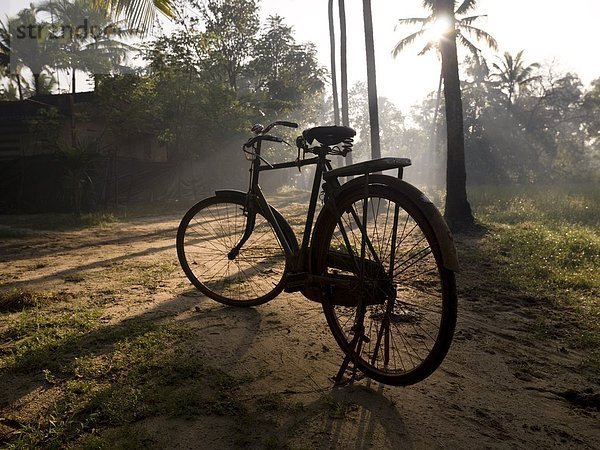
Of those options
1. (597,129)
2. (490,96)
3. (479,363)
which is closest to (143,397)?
(479,363)

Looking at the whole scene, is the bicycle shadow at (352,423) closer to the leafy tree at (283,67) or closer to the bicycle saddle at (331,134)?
the bicycle saddle at (331,134)

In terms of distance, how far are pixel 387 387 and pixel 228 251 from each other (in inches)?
81.9

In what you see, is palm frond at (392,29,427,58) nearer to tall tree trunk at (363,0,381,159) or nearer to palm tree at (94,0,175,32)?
tall tree trunk at (363,0,381,159)

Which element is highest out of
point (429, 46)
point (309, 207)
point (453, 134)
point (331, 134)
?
point (429, 46)

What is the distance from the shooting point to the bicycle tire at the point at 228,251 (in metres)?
3.44

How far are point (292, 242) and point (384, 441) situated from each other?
1519 mm

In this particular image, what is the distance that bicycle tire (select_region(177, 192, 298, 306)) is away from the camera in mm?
3443

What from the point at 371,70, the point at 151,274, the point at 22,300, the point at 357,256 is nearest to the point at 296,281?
the point at 357,256

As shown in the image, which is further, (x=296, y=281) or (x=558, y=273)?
(x=558, y=273)

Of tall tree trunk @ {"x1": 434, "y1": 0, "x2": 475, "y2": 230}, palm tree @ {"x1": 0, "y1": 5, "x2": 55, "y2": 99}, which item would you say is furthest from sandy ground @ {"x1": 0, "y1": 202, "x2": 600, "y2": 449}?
palm tree @ {"x1": 0, "y1": 5, "x2": 55, "y2": 99}

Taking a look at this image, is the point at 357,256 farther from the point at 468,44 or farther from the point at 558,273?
the point at 468,44

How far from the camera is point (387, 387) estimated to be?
2205 millimetres

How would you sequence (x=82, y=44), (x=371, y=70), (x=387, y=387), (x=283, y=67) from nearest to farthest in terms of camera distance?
(x=387, y=387) < (x=371, y=70) < (x=283, y=67) < (x=82, y=44)

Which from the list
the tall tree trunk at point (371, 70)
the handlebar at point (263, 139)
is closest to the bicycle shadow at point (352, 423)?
the handlebar at point (263, 139)
